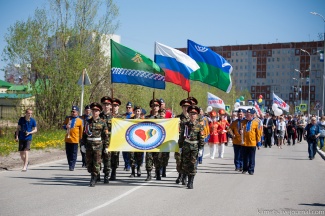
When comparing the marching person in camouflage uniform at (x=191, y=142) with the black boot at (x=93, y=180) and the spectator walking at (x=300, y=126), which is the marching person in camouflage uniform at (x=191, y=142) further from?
the spectator walking at (x=300, y=126)

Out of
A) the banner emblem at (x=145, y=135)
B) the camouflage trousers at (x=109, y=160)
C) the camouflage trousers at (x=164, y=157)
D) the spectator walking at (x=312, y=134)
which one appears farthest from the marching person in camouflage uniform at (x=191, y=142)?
the spectator walking at (x=312, y=134)

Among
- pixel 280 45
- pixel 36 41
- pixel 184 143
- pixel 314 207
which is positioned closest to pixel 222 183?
pixel 184 143

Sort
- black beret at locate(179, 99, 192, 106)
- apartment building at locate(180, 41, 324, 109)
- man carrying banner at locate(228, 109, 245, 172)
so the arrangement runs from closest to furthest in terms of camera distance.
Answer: black beret at locate(179, 99, 192, 106) < man carrying banner at locate(228, 109, 245, 172) < apartment building at locate(180, 41, 324, 109)

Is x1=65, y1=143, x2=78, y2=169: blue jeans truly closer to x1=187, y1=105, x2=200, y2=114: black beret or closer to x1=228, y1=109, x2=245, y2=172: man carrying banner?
x1=228, y1=109, x2=245, y2=172: man carrying banner

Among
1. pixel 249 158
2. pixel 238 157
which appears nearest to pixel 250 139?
pixel 249 158

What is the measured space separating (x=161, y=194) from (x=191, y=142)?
164 cm

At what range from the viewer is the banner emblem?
1326 cm

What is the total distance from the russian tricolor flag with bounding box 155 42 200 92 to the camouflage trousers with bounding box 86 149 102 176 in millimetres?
5022

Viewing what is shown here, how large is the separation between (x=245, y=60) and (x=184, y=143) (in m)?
154

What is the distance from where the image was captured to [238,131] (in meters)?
16.6

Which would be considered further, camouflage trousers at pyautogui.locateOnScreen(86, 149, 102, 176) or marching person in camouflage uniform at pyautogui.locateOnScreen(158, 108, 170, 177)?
marching person in camouflage uniform at pyautogui.locateOnScreen(158, 108, 170, 177)

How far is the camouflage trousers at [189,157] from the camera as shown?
12.2 m

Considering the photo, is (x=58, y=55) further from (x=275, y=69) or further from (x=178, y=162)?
(x=275, y=69)

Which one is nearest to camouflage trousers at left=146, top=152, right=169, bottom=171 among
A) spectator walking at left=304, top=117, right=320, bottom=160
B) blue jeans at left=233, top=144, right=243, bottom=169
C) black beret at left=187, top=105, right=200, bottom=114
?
black beret at left=187, top=105, right=200, bottom=114
